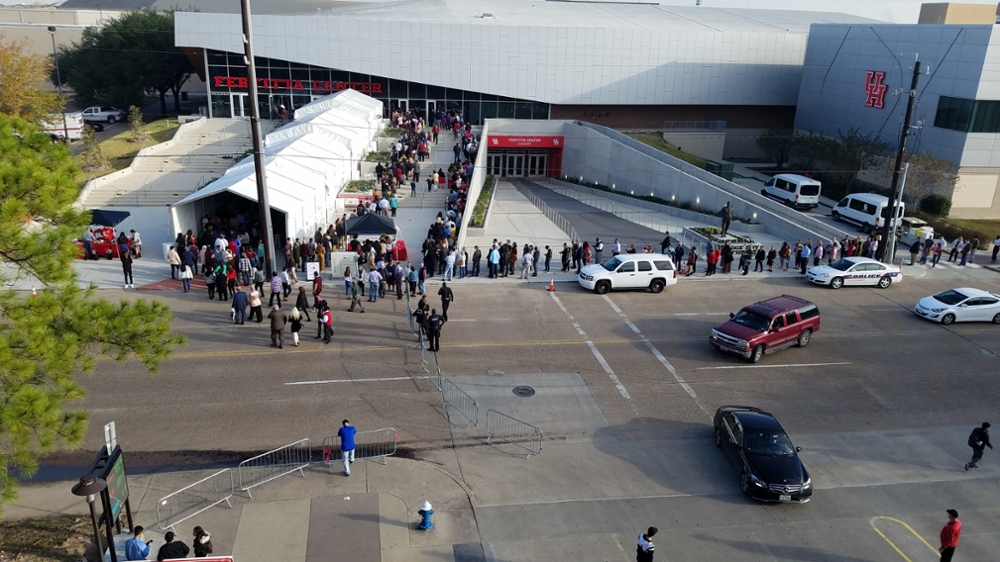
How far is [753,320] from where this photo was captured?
67.6ft

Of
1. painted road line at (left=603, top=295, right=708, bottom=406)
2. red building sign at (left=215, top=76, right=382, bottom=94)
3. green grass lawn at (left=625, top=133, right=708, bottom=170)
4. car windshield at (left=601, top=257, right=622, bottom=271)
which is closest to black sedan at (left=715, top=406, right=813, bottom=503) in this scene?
painted road line at (left=603, top=295, right=708, bottom=406)

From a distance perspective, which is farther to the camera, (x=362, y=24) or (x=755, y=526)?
(x=362, y=24)

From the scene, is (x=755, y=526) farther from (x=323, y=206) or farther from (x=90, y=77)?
(x=90, y=77)

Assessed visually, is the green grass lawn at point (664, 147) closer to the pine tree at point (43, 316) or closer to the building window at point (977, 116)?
the building window at point (977, 116)

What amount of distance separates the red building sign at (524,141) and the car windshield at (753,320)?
34527 millimetres

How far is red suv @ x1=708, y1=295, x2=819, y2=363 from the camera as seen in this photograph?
2003cm

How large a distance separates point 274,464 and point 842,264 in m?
22.4

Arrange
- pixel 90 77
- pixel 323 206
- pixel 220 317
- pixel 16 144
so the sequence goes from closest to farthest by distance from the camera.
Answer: pixel 16 144
pixel 220 317
pixel 323 206
pixel 90 77

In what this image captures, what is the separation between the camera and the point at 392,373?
1888 cm

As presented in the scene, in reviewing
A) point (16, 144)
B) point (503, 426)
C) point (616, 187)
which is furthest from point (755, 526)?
point (616, 187)

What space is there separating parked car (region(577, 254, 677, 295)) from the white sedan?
8.50 meters

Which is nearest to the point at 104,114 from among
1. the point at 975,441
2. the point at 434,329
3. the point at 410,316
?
the point at 410,316

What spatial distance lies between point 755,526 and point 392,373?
377 inches

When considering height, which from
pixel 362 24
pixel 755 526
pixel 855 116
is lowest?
pixel 755 526
